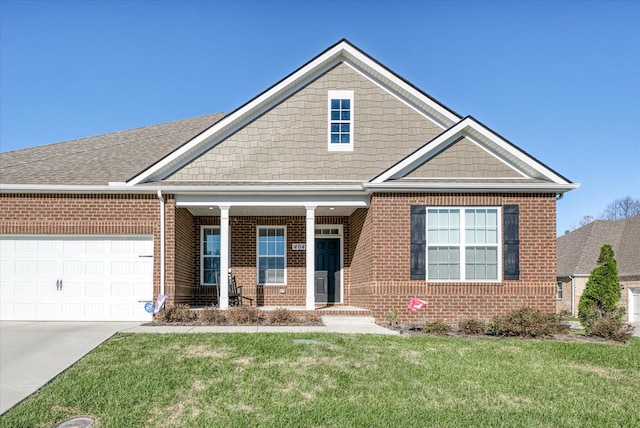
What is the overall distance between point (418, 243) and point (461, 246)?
1074mm

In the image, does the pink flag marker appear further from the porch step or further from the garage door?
the garage door

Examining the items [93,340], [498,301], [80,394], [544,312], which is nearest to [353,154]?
[498,301]

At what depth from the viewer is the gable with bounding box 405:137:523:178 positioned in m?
14.5

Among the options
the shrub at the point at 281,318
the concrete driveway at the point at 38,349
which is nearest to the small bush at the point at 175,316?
the concrete driveway at the point at 38,349

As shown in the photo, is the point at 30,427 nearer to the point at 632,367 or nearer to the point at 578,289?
the point at 632,367

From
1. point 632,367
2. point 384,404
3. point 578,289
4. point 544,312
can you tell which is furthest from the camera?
point 578,289

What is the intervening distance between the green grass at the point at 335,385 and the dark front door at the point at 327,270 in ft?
21.7

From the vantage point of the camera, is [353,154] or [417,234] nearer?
[417,234]

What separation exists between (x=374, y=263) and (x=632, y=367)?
237 inches

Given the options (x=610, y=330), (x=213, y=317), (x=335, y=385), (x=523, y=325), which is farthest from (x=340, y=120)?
(x=335, y=385)

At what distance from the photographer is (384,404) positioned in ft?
24.8

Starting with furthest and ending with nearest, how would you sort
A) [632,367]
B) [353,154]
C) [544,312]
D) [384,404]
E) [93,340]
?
[353,154], [544,312], [93,340], [632,367], [384,404]

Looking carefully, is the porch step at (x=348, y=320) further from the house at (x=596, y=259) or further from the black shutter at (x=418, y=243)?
the house at (x=596, y=259)

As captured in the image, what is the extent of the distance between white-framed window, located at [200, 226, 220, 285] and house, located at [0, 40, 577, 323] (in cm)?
104
